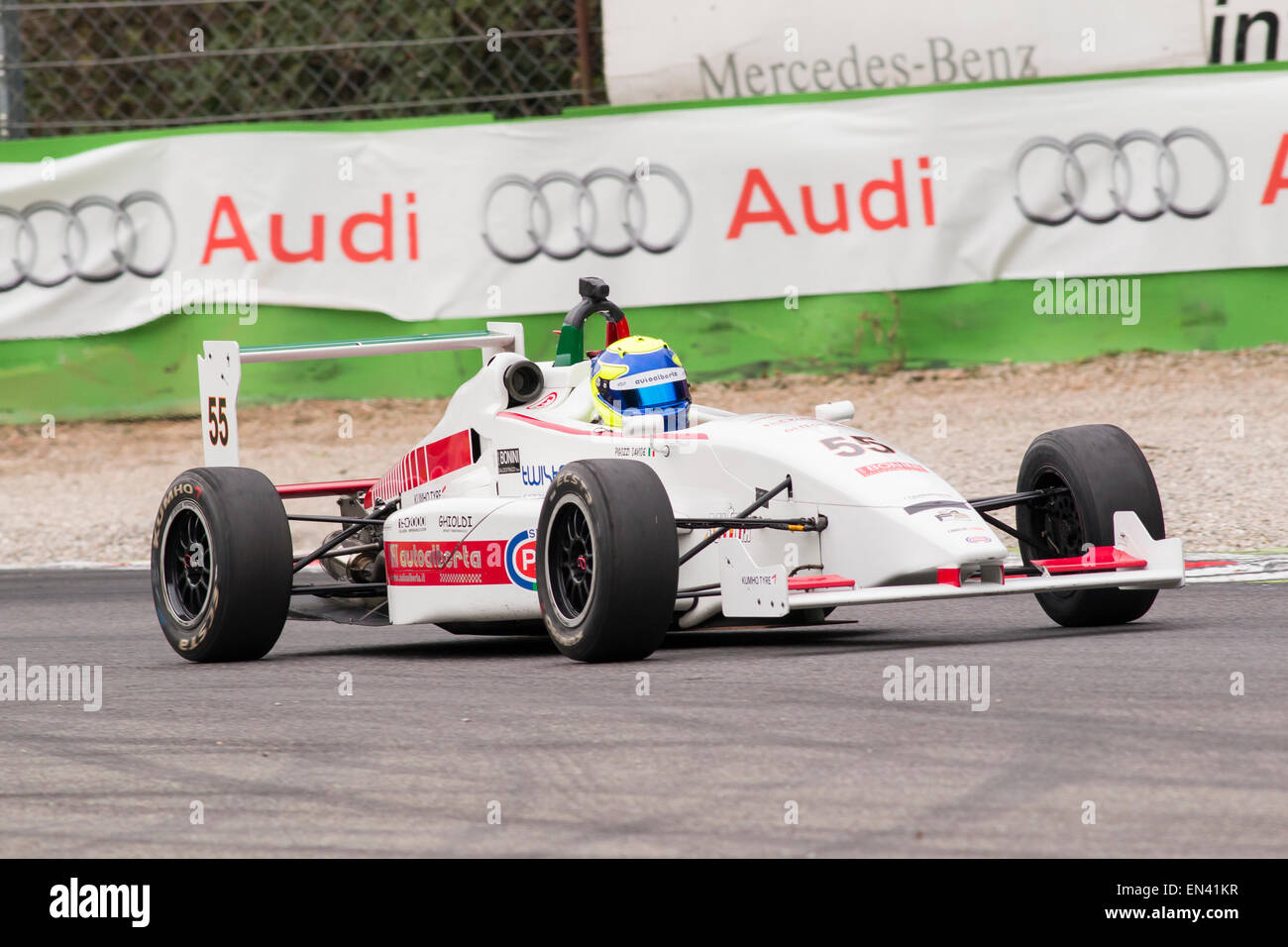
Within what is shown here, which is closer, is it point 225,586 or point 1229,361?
point 225,586

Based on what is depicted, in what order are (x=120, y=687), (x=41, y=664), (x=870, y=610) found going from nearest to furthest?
(x=120, y=687)
(x=41, y=664)
(x=870, y=610)

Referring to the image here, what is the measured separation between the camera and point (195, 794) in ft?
17.5

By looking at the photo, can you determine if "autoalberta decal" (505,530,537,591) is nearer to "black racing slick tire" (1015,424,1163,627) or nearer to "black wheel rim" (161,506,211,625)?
"black wheel rim" (161,506,211,625)

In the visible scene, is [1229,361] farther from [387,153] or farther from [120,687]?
[120,687]

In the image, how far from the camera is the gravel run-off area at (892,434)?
1319cm

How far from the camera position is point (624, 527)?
704cm

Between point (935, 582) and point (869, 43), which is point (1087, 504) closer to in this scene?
point (935, 582)

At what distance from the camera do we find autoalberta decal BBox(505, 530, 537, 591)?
8047mm

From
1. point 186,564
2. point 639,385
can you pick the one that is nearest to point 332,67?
point 186,564

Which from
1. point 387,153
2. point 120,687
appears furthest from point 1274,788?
point 387,153

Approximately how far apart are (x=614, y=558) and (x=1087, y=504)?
1.95 metres

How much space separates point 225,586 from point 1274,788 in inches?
181

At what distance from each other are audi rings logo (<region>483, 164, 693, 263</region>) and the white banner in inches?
32.3

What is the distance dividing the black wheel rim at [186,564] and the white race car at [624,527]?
0.01m
